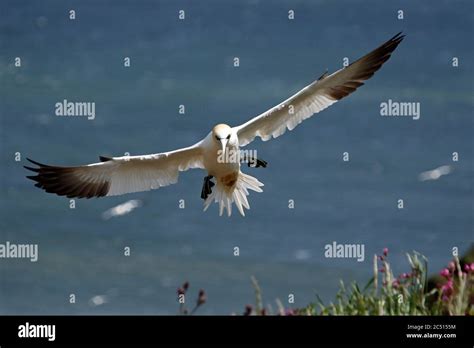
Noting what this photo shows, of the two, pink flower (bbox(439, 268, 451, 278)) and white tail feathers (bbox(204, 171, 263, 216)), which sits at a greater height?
A: white tail feathers (bbox(204, 171, 263, 216))

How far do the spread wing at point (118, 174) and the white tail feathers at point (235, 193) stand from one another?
40cm

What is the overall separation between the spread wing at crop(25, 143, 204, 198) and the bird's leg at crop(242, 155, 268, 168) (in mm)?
568

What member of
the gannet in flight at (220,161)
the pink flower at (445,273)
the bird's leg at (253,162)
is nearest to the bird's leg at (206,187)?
the gannet in flight at (220,161)

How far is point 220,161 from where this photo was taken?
967cm

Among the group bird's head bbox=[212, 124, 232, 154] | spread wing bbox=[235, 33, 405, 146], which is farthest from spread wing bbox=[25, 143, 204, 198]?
spread wing bbox=[235, 33, 405, 146]

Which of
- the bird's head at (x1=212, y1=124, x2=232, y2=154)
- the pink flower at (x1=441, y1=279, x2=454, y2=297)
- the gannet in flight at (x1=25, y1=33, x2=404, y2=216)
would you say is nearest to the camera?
the pink flower at (x1=441, y1=279, x2=454, y2=297)

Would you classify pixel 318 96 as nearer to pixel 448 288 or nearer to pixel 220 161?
pixel 220 161

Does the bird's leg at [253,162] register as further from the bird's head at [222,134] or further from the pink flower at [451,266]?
the pink flower at [451,266]

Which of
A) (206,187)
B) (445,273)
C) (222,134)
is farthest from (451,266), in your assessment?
(206,187)

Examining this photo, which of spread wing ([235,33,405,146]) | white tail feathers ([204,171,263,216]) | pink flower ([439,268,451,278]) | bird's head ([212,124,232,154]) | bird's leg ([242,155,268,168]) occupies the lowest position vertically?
pink flower ([439,268,451,278])

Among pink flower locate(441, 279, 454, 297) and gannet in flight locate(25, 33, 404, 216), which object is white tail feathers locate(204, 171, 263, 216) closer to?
gannet in flight locate(25, 33, 404, 216)

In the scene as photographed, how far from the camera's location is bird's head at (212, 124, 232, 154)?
943cm

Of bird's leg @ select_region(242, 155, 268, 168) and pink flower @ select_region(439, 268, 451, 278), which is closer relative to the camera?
pink flower @ select_region(439, 268, 451, 278)

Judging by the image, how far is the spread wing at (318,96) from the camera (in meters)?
10.2
